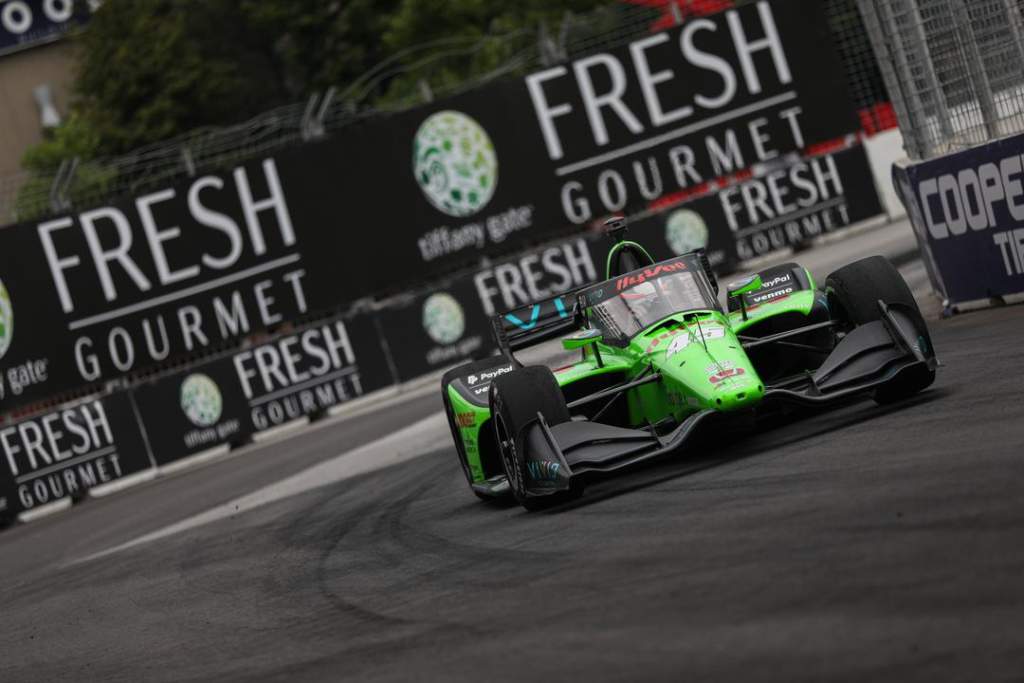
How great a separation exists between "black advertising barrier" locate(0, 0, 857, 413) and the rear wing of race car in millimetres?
11150

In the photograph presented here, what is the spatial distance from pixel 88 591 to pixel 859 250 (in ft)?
38.4

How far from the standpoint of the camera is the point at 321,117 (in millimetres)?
20656

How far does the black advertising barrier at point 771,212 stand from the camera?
21.2 metres

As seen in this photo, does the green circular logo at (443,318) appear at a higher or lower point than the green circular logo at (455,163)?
lower

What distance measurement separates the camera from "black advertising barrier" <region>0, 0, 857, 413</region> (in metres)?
19.7

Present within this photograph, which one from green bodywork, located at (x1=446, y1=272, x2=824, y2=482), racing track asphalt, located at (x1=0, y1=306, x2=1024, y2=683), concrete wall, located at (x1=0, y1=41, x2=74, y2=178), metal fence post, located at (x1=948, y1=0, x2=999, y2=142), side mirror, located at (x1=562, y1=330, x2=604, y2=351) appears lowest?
racing track asphalt, located at (x1=0, y1=306, x2=1024, y2=683)

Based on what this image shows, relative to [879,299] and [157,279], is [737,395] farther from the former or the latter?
[157,279]

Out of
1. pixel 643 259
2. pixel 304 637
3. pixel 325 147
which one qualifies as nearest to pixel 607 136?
pixel 325 147

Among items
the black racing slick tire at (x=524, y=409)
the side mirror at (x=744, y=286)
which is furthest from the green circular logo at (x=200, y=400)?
the black racing slick tire at (x=524, y=409)

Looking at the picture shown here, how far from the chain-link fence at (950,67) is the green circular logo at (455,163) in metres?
8.96

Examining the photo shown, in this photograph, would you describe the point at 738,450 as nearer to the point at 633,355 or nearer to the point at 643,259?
the point at 633,355

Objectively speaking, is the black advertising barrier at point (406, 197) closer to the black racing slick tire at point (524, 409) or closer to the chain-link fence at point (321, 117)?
the chain-link fence at point (321, 117)

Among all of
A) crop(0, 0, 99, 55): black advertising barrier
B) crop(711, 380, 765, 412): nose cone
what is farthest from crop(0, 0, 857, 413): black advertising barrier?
crop(0, 0, 99, 55): black advertising barrier

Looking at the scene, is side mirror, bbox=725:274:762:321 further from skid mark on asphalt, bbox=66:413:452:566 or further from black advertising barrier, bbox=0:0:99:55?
black advertising barrier, bbox=0:0:99:55
